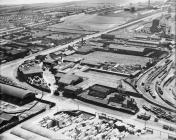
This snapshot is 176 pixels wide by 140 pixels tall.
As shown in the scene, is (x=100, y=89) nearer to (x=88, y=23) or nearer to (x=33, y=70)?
(x=33, y=70)

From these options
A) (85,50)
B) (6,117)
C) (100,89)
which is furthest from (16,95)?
(85,50)

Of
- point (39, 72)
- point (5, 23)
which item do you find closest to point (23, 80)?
point (39, 72)

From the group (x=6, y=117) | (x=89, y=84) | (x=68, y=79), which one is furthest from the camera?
(x=68, y=79)

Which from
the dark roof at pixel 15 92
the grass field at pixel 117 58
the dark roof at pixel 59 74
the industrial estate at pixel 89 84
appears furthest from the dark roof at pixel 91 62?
the dark roof at pixel 15 92

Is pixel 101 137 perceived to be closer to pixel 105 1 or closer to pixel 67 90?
pixel 67 90

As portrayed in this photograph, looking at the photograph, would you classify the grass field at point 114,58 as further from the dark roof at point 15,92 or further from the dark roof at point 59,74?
the dark roof at point 15,92
